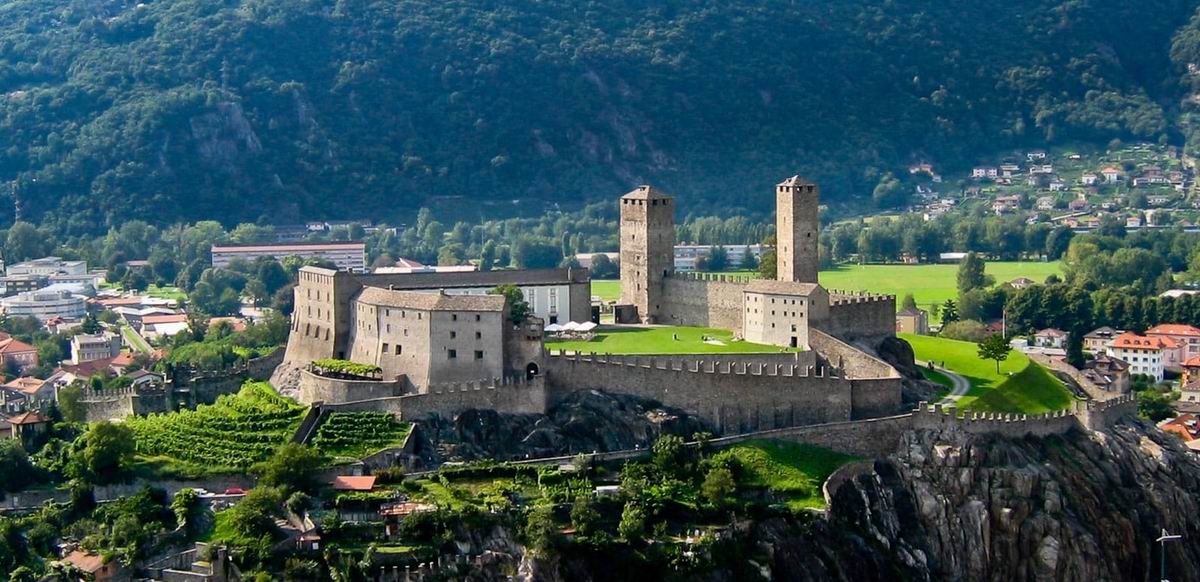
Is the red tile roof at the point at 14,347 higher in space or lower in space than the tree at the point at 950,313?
lower

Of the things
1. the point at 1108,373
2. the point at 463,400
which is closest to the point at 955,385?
the point at 463,400

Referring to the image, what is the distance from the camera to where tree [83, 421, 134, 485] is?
73.0 m

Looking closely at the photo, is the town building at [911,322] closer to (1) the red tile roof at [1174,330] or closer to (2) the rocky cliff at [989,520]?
(1) the red tile roof at [1174,330]

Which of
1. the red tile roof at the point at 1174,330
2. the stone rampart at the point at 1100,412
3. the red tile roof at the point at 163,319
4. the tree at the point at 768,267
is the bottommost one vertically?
the stone rampart at the point at 1100,412

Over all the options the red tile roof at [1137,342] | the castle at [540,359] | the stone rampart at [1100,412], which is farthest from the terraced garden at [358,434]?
the red tile roof at [1137,342]

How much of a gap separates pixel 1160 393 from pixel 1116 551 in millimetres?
32148

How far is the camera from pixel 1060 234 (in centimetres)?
16825

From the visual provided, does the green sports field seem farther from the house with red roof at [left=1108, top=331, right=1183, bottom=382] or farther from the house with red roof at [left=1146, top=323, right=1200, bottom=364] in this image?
the house with red roof at [left=1108, top=331, right=1183, bottom=382]

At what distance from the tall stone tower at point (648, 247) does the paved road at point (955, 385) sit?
11.7m

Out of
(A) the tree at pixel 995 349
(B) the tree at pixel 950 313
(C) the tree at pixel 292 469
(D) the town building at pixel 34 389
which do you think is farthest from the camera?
(B) the tree at pixel 950 313

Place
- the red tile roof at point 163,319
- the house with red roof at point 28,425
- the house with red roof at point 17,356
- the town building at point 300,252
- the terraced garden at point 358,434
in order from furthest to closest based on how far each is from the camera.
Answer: the town building at point 300,252
the red tile roof at point 163,319
the house with red roof at point 17,356
the house with red roof at point 28,425
the terraced garden at point 358,434

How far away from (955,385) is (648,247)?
15.0 m

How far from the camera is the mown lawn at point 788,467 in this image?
73.9 m

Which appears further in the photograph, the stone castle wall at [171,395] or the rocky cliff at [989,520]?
the stone castle wall at [171,395]
